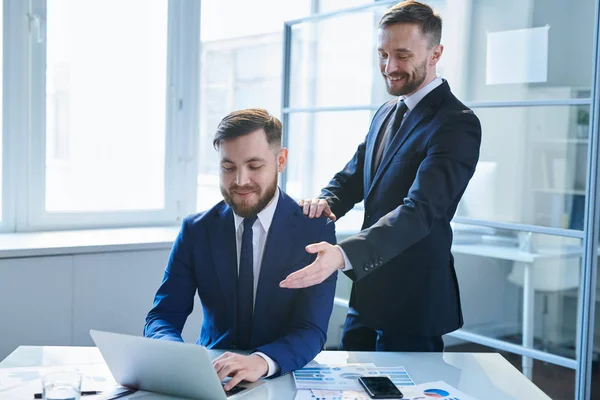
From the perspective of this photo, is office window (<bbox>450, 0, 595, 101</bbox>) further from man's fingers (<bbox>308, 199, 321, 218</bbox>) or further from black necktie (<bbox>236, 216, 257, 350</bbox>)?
black necktie (<bbox>236, 216, 257, 350</bbox>)

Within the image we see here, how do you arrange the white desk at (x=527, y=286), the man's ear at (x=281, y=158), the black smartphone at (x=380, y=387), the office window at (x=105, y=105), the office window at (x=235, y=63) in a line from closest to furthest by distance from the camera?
the black smartphone at (x=380, y=387) → the man's ear at (x=281, y=158) → the white desk at (x=527, y=286) → the office window at (x=105, y=105) → the office window at (x=235, y=63)

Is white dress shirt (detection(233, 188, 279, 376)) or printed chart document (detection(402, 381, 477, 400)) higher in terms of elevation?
white dress shirt (detection(233, 188, 279, 376))

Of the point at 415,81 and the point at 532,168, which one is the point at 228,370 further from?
the point at 532,168

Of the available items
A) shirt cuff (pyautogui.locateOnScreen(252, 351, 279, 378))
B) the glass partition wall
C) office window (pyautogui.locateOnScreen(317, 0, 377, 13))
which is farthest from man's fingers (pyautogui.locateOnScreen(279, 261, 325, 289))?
office window (pyautogui.locateOnScreen(317, 0, 377, 13))

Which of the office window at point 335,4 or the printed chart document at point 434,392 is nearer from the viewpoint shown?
the printed chart document at point 434,392

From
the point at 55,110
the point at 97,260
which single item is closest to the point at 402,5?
the point at 97,260

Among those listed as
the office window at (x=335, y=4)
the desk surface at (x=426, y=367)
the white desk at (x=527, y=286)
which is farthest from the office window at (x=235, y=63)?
the desk surface at (x=426, y=367)

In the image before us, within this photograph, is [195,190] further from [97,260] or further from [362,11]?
[362,11]

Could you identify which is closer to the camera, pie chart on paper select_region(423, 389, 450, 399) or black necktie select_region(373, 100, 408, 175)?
pie chart on paper select_region(423, 389, 450, 399)

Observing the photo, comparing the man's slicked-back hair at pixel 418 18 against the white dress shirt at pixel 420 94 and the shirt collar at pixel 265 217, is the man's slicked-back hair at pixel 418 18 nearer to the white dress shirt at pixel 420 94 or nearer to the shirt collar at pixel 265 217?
the white dress shirt at pixel 420 94

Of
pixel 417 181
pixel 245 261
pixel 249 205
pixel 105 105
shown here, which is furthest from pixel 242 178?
pixel 105 105

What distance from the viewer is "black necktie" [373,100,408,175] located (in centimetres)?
206

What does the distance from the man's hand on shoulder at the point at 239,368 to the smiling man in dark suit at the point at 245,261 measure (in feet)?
0.81

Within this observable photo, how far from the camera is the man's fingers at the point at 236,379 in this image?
1433 mm
